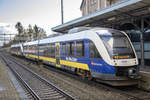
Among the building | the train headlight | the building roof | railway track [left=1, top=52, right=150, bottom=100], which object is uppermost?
the building

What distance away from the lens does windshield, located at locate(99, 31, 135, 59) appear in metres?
8.31

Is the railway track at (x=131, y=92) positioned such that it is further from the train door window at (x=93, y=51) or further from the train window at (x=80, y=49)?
the train window at (x=80, y=49)

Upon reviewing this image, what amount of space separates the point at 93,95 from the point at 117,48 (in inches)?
99.5

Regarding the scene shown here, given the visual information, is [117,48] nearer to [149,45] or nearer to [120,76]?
[120,76]

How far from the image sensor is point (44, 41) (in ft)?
59.2

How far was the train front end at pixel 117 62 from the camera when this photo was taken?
26.3ft

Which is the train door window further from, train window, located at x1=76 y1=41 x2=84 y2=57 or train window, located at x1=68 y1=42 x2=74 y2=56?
train window, located at x1=68 y1=42 x2=74 y2=56

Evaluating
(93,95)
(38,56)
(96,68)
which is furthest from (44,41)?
(93,95)

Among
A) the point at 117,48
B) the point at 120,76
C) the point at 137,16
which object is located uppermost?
the point at 137,16

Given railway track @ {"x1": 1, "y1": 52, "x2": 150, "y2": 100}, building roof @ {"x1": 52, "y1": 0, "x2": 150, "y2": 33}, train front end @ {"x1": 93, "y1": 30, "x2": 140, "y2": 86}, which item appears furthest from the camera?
building roof @ {"x1": 52, "y1": 0, "x2": 150, "y2": 33}

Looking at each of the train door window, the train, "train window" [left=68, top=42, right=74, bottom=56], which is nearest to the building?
"train window" [left=68, top=42, right=74, bottom=56]

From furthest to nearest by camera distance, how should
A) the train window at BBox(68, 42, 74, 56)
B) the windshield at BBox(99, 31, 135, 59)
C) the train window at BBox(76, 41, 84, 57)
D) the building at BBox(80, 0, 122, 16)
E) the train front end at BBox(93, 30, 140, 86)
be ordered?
the building at BBox(80, 0, 122, 16) < the train window at BBox(68, 42, 74, 56) < the train window at BBox(76, 41, 84, 57) < the windshield at BBox(99, 31, 135, 59) < the train front end at BBox(93, 30, 140, 86)

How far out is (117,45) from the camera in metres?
8.66

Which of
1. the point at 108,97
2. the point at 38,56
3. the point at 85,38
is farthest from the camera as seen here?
the point at 38,56
